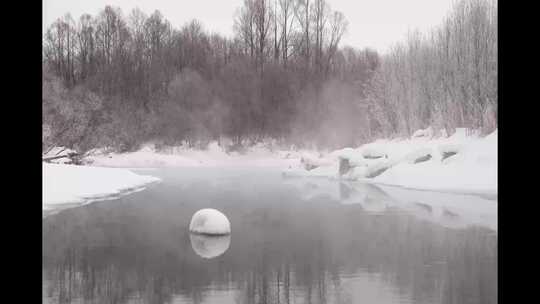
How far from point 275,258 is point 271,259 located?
7 centimetres

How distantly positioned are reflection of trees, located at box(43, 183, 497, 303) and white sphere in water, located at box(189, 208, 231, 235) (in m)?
0.17

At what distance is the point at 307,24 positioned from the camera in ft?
90.5

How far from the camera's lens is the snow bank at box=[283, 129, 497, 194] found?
12.9 meters

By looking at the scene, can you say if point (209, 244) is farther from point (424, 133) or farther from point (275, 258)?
point (424, 133)

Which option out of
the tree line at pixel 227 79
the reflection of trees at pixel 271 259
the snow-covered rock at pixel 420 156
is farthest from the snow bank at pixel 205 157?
the reflection of trees at pixel 271 259

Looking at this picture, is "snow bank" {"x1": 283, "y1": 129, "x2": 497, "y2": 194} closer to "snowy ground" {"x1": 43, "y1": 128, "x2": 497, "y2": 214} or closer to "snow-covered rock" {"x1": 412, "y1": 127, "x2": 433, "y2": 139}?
"snowy ground" {"x1": 43, "y1": 128, "x2": 497, "y2": 214}

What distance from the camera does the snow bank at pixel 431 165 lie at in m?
12.9

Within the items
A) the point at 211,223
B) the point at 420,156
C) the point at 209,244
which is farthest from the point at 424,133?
the point at 209,244

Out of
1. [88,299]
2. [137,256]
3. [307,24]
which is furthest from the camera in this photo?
[307,24]

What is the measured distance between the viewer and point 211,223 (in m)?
6.57

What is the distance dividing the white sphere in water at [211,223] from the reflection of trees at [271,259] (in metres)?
0.17
